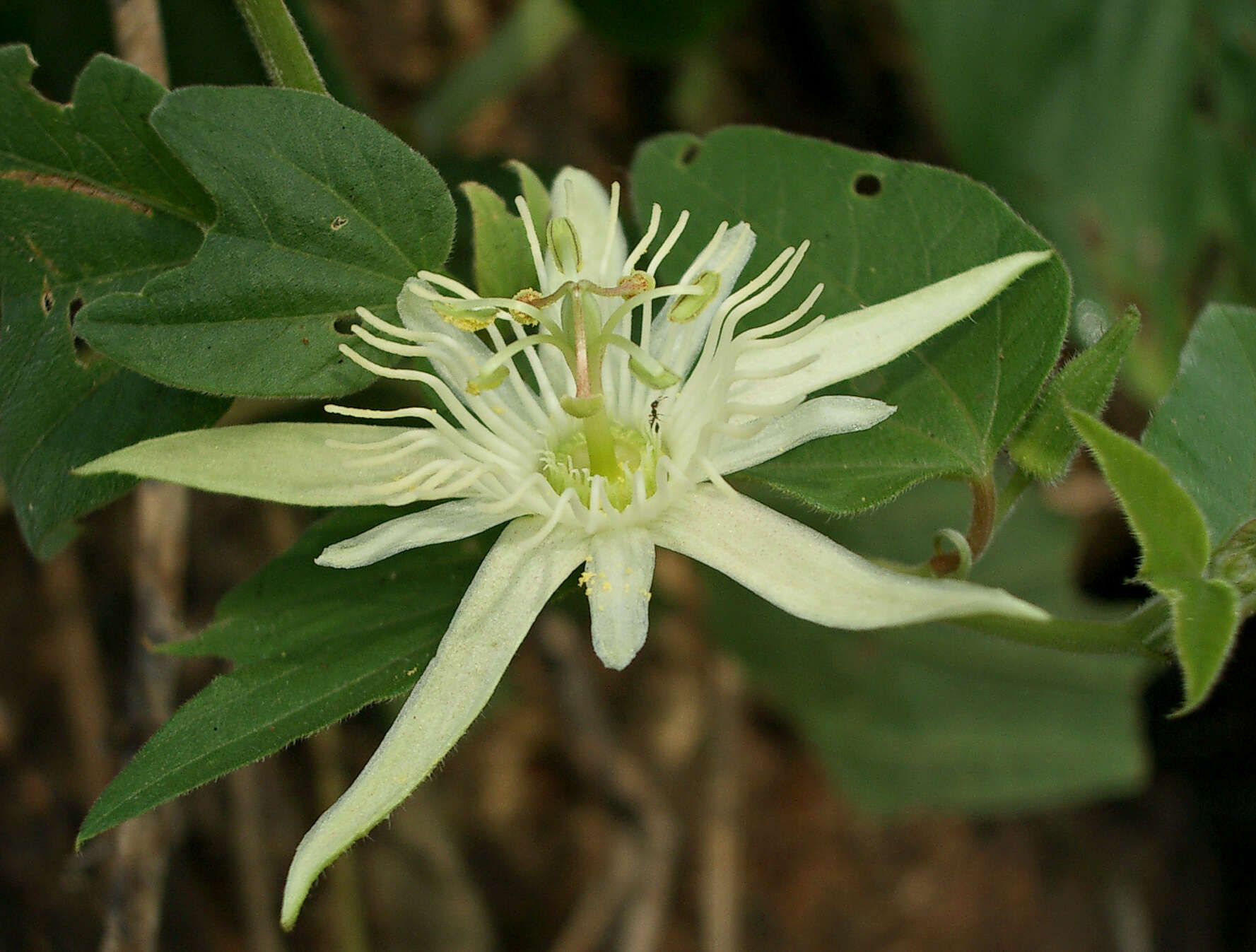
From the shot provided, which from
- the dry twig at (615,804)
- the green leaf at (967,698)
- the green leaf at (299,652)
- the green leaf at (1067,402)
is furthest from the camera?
the green leaf at (967,698)

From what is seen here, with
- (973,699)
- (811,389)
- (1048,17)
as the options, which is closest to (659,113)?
(1048,17)

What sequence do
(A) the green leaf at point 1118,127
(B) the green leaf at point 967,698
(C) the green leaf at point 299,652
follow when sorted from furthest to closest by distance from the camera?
(B) the green leaf at point 967,698 → (A) the green leaf at point 1118,127 → (C) the green leaf at point 299,652

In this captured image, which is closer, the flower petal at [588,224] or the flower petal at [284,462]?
the flower petal at [284,462]

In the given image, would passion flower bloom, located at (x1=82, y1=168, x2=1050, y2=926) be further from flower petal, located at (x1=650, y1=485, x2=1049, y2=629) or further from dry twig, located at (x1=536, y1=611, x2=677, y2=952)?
dry twig, located at (x1=536, y1=611, x2=677, y2=952)

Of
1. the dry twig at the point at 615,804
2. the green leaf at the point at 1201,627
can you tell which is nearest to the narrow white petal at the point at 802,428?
the green leaf at the point at 1201,627

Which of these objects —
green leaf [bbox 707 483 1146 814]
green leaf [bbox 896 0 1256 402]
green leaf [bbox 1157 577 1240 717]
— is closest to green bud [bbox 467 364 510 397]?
green leaf [bbox 1157 577 1240 717]

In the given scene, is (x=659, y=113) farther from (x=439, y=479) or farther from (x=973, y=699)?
(x=439, y=479)

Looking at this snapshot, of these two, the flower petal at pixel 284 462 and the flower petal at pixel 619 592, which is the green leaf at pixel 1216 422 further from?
the flower petal at pixel 284 462

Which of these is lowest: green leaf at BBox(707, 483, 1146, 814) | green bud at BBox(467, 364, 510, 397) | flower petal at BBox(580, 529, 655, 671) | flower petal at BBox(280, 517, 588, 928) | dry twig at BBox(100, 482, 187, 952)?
green leaf at BBox(707, 483, 1146, 814)
